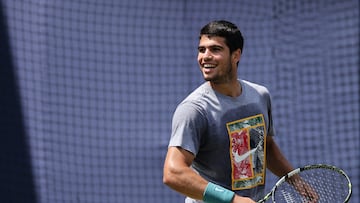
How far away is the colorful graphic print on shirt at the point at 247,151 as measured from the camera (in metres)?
3.29

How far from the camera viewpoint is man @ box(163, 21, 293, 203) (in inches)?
120

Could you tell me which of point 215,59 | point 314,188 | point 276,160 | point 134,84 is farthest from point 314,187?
point 134,84

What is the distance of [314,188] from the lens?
3.53 metres

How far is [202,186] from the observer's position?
3.05 m

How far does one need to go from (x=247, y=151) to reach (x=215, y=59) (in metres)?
0.42

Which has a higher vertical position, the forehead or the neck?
the forehead

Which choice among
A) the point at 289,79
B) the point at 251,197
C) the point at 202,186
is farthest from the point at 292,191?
the point at 289,79

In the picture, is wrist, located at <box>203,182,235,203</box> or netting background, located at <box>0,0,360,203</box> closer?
wrist, located at <box>203,182,235,203</box>

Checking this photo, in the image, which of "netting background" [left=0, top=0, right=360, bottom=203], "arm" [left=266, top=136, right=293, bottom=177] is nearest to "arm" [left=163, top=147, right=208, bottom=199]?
"arm" [left=266, top=136, right=293, bottom=177]

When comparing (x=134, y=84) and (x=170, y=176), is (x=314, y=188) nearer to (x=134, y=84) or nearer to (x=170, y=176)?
(x=170, y=176)

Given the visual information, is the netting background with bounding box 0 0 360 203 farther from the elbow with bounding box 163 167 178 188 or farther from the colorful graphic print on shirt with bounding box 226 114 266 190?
the elbow with bounding box 163 167 178 188

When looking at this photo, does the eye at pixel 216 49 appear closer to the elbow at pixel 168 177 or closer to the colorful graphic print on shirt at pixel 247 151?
→ the colorful graphic print on shirt at pixel 247 151

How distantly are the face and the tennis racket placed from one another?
1.66 ft

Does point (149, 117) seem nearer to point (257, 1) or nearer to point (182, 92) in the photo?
point (182, 92)
